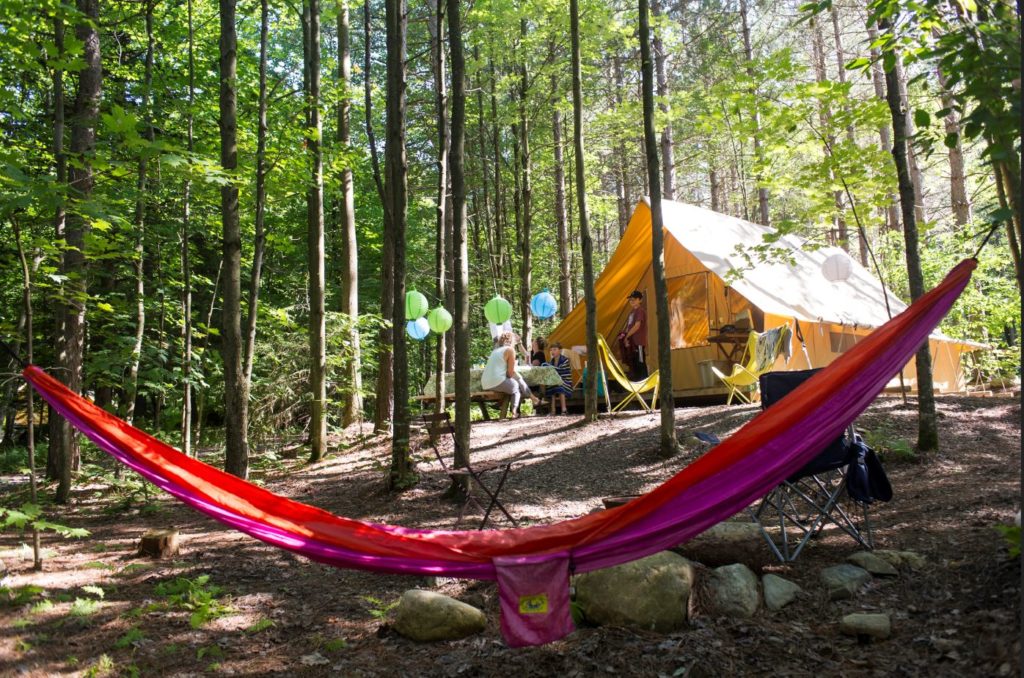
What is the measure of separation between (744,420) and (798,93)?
2.56 meters

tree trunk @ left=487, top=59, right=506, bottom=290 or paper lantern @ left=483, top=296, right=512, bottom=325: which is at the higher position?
tree trunk @ left=487, top=59, right=506, bottom=290

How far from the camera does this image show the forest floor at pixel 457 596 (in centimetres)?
231

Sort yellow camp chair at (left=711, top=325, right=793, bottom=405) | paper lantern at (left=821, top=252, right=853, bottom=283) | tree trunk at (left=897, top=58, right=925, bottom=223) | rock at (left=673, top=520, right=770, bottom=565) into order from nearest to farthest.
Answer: rock at (left=673, top=520, right=770, bottom=565) → tree trunk at (left=897, top=58, right=925, bottom=223) → yellow camp chair at (left=711, top=325, right=793, bottom=405) → paper lantern at (left=821, top=252, right=853, bottom=283)

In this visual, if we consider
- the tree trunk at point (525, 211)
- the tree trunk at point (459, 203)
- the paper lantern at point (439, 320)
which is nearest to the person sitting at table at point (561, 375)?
the paper lantern at point (439, 320)

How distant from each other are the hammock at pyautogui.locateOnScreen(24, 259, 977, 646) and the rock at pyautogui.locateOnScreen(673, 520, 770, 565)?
77cm

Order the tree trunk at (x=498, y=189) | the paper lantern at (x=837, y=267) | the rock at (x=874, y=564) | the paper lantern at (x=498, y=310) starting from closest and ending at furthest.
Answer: the rock at (x=874, y=564) → the paper lantern at (x=837, y=267) → the paper lantern at (x=498, y=310) → the tree trunk at (x=498, y=189)

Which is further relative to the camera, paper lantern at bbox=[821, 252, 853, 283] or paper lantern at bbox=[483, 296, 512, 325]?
paper lantern at bbox=[483, 296, 512, 325]

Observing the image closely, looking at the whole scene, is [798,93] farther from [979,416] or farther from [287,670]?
[287,670]

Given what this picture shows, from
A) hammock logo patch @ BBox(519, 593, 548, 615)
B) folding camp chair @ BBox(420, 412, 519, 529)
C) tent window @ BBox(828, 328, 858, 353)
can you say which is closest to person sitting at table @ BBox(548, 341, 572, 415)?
folding camp chair @ BBox(420, 412, 519, 529)

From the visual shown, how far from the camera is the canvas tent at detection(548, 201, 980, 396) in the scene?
8242mm

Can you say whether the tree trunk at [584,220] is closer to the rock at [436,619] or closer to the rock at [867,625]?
the rock at [436,619]

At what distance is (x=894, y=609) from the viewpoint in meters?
2.54

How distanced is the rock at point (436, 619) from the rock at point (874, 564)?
1526mm

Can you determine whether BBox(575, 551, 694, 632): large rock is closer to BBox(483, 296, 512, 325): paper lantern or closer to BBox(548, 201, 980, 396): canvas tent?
BBox(548, 201, 980, 396): canvas tent
